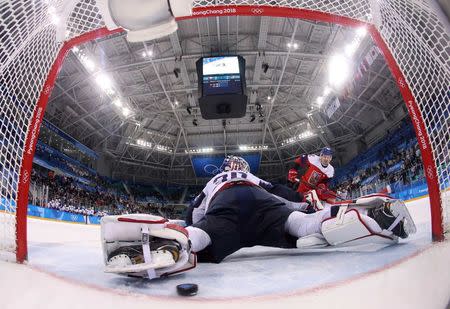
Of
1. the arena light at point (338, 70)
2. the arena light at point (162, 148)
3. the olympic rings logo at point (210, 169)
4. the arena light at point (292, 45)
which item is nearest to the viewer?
the arena light at point (292, 45)

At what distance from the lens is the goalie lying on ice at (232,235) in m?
1.21

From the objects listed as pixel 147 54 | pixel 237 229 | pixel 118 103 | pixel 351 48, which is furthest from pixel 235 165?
pixel 118 103

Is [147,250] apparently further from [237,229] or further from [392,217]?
[392,217]

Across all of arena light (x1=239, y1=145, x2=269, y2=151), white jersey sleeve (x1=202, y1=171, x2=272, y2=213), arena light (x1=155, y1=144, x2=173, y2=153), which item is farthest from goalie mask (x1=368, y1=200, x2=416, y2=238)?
arena light (x1=155, y1=144, x2=173, y2=153)

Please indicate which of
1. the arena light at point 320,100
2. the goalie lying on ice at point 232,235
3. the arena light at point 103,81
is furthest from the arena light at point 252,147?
the goalie lying on ice at point 232,235

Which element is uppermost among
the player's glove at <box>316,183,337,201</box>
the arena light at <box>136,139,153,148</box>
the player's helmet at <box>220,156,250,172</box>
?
the arena light at <box>136,139,153,148</box>

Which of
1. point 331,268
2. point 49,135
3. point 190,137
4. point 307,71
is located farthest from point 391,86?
point 49,135

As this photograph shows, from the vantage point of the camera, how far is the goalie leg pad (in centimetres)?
148

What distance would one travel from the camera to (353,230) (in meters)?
1.51

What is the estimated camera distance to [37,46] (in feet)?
5.58

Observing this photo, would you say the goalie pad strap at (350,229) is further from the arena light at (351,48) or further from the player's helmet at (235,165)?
the arena light at (351,48)

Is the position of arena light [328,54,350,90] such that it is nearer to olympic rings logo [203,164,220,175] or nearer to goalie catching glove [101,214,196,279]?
olympic rings logo [203,164,220,175]

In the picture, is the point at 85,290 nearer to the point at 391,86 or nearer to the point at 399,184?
the point at 399,184

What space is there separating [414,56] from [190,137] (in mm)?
15731
